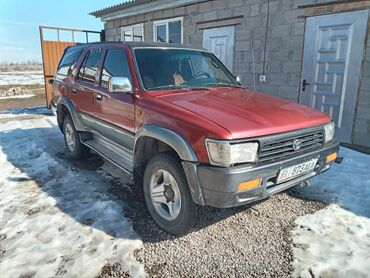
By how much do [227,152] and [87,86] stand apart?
9.53 ft

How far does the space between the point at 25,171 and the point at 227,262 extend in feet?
12.0

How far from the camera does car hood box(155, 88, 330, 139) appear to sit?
8.39 ft

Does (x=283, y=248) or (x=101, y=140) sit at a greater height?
(x=101, y=140)

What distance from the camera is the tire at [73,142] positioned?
5.11 m

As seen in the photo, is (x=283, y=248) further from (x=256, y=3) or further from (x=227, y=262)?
(x=256, y=3)

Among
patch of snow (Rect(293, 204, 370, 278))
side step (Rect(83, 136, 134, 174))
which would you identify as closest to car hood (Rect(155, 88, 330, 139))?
side step (Rect(83, 136, 134, 174))

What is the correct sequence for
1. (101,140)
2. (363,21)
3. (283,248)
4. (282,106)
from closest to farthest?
(283,248), (282,106), (101,140), (363,21)

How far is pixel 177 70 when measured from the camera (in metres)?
3.70

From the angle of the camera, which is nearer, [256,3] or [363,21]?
[363,21]

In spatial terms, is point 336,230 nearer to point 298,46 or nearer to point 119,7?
point 298,46

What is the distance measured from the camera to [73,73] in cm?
506

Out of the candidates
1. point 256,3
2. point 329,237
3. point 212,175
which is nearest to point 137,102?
point 212,175

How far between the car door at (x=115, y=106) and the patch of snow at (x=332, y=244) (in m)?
2.11

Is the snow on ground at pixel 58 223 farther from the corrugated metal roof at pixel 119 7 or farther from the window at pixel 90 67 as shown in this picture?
the corrugated metal roof at pixel 119 7
